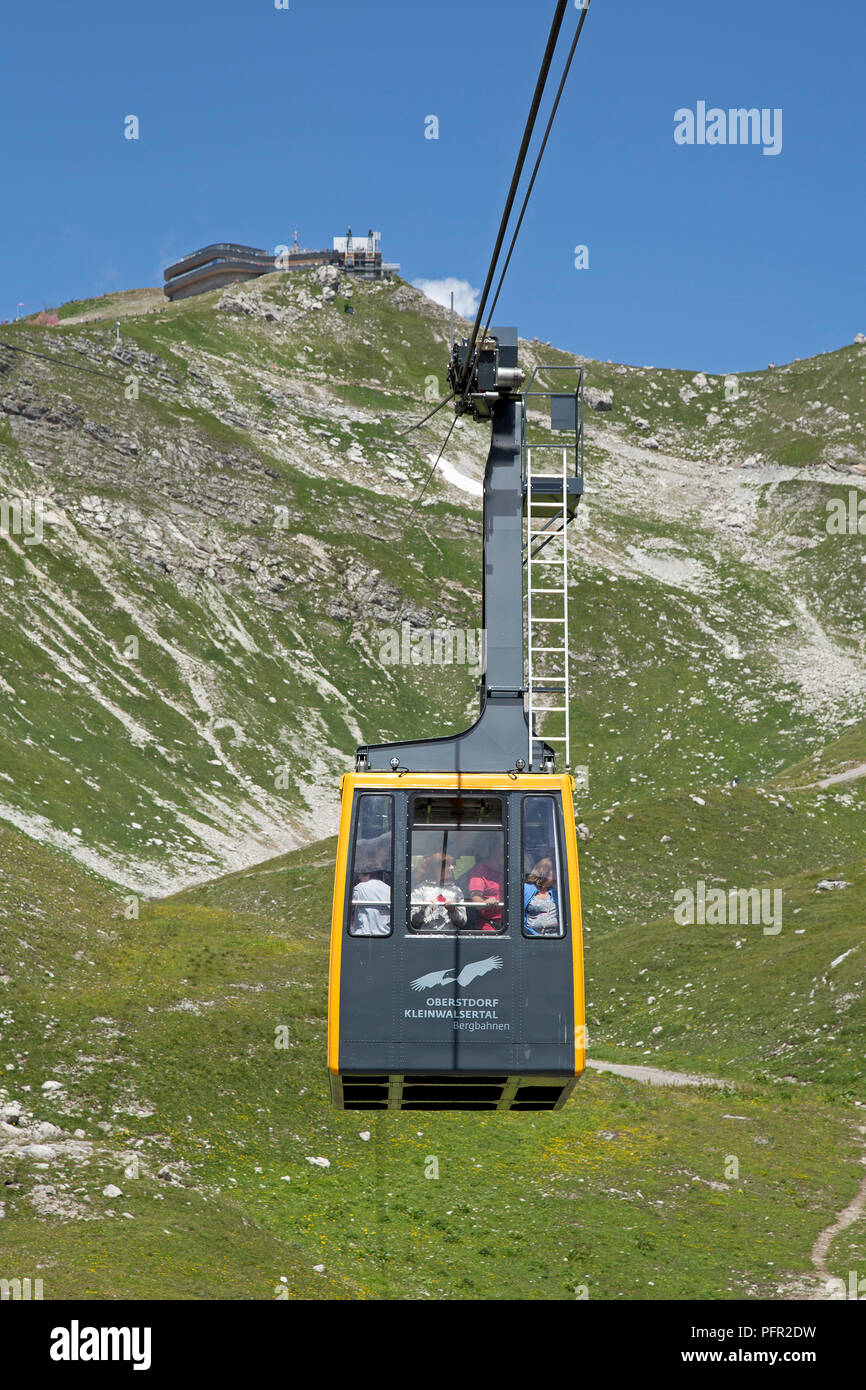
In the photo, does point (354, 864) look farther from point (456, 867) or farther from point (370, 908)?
point (456, 867)

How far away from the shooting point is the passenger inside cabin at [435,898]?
17.6 metres

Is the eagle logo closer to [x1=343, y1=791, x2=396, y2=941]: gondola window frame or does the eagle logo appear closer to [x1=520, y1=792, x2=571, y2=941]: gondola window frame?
[x1=520, y1=792, x2=571, y2=941]: gondola window frame

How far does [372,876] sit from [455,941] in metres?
1.50

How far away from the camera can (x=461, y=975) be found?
1736 centimetres

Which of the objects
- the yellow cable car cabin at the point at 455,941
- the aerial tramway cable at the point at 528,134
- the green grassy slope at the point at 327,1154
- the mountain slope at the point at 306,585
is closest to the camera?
the aerial tramway cable at the point at 528,134

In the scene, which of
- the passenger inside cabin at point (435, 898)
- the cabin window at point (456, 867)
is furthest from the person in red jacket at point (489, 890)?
the passenger inside cabin at point (435, 898)

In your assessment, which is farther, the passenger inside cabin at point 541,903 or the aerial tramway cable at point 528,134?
the passenger inside cabin at point 541,903

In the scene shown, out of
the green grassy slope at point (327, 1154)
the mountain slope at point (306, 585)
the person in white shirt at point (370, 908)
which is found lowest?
the green grassy slope at point (327, 1154)

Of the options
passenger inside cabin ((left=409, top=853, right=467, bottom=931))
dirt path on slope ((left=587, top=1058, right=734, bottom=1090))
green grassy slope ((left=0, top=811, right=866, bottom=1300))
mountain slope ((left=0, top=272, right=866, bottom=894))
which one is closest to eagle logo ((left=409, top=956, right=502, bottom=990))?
passenger inside cabin ((left=409, top=853, right=467, bottom=931))

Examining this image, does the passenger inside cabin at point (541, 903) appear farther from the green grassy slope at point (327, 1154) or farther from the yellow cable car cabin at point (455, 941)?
the green grassy slope at point (327, 1154)

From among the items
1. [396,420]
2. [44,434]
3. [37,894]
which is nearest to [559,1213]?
[37,894]

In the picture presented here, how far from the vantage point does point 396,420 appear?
158m

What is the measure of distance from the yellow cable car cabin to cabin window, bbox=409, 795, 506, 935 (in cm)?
2

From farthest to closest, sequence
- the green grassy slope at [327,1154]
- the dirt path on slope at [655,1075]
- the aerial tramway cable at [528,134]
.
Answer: the dirt path on slope at [655,1075] → the green grassy slope at [327,1154] → the aerial tramway cable at [528,134]
